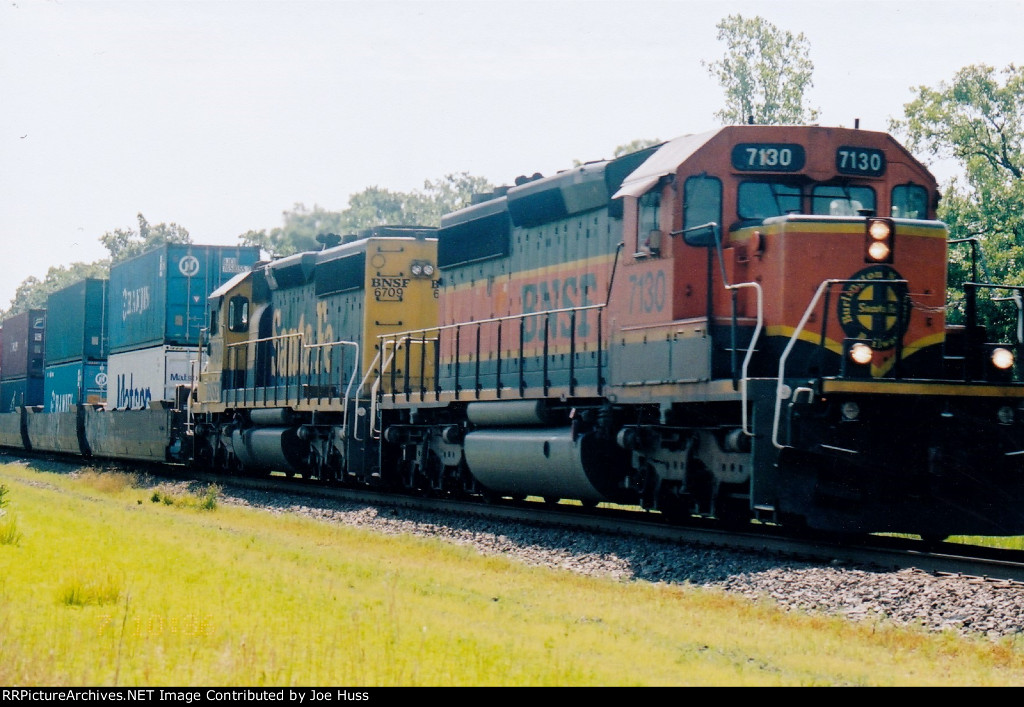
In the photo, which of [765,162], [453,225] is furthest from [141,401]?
[765,162]

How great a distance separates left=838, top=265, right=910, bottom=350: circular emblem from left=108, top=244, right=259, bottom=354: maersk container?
18992 mm

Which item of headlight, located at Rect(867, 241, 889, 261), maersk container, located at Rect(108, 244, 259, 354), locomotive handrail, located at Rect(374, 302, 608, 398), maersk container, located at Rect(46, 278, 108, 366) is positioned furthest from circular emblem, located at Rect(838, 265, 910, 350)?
maersk container, located at Rect(46, 278, 108, 366)

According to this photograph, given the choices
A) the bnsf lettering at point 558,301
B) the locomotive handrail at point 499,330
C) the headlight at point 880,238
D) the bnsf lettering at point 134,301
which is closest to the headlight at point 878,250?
the headlight at point 880,238

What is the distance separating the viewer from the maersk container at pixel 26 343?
38312 mm

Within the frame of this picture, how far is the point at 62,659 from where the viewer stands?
6105 mm

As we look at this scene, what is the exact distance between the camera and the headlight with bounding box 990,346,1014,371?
10000mm

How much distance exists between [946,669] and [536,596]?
10.3 feet

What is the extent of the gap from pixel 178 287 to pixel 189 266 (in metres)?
0.69

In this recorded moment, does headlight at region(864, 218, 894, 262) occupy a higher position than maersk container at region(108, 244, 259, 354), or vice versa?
maersk container at region(108, 244, 259, 354)

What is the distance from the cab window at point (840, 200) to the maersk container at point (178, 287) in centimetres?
1837

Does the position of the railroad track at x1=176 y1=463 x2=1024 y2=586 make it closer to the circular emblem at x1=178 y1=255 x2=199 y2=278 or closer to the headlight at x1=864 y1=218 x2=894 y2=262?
the headlight at x1=864 y1=218 x2=894 y2=262

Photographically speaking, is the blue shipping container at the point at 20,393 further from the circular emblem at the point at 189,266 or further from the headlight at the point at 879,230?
the headlight at the point at 879,230

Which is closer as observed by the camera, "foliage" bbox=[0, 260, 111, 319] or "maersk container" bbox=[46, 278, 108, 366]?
"maersk container" bbox=[46, 278, 108, 366]

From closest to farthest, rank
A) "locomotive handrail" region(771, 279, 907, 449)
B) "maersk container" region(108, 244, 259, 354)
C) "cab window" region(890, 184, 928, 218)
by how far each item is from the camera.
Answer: "locomotive handrail" region(771, 279, 907, 449) → "cab window" region(890, 184, 928, 218) → "maersk container" region(108, 244, 259, 354)
